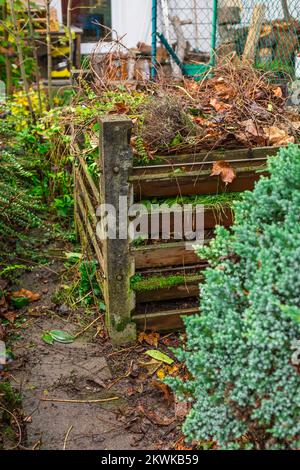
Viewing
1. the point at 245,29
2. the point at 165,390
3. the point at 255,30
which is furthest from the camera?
the point at 245,29

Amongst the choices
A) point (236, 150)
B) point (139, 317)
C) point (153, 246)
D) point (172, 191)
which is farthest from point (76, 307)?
point (236, 150)

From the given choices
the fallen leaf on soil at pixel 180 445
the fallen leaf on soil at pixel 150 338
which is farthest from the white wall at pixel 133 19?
the fallen leaf on soil at pixel 180 445

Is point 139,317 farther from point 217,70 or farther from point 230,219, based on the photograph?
point 217,70

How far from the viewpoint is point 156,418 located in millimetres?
3363

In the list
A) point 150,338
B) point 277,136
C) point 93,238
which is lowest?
point 150,338

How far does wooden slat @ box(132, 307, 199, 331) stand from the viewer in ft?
13.2

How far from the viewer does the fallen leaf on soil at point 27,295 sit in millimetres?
4652

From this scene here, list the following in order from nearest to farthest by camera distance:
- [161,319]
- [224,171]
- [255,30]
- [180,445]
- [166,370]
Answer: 1. [180,445]
2. [224,171]
3. [166,370]
4. [161,319]
5. [255,30]

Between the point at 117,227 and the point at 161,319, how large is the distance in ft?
2.56

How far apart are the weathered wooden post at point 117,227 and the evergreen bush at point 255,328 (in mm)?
949

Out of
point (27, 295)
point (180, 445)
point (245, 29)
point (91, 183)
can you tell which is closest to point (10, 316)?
point (27, 295)

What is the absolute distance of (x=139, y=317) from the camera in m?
3.99

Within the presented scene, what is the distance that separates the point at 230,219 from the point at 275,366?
5.22 ft

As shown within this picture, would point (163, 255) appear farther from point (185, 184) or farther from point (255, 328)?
point (255, 328)
